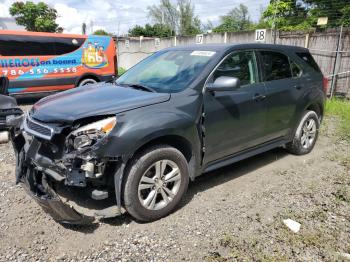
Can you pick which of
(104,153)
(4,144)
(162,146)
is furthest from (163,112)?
(4,144)

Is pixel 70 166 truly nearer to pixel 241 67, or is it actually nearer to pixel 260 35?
pixel 241 67

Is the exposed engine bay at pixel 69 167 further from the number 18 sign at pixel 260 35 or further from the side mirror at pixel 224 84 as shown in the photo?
the number 18 sign at pixel 260 35

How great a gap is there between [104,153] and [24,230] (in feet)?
3.95

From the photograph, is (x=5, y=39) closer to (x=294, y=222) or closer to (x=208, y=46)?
(x=208, y=46)

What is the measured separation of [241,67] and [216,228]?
1998 millimetres

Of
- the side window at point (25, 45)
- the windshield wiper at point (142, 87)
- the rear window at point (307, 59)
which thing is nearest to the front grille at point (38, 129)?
the windshield wiper at point (142, 87)

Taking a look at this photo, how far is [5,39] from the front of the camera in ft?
30.9

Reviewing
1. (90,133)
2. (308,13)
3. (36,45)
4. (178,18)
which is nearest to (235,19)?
(178,18)

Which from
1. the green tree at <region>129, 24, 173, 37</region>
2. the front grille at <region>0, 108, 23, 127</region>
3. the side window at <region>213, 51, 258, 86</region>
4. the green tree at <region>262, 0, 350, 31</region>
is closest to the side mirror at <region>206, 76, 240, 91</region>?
the side window at <region>213, 51, 258, 86</region>

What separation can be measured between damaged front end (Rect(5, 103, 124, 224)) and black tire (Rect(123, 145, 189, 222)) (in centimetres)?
11

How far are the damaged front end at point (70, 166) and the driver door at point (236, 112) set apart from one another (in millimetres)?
1192

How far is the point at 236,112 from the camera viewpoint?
3.88m

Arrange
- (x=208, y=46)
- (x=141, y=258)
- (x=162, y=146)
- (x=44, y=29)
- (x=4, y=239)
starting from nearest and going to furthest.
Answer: (x=141, y=258)
(x=4, y=239)
(x=162, y=146)
(x=208, y=46)
(x=44, y=29)

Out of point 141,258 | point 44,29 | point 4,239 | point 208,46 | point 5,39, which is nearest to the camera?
point 141,258
